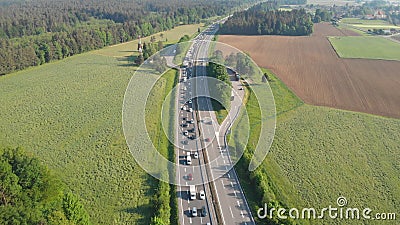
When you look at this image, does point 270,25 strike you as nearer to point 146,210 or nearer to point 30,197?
point 146,210

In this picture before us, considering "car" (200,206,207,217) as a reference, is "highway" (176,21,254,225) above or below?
above

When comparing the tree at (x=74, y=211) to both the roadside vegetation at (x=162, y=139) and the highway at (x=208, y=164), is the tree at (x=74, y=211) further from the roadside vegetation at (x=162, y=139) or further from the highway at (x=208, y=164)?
the highway at (x=208, y=164)

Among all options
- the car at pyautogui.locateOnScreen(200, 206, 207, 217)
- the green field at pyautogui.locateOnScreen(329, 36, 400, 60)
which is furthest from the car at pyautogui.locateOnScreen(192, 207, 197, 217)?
the green field at pyautogui.locateOnScreen(329, 36, 400, 60)

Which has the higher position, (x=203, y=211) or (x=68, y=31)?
(x=68, y=31)

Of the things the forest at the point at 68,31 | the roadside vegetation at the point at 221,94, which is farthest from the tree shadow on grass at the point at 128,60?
the roadside vegetation at the point at 221,94

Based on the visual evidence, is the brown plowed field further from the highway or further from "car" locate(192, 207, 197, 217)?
"car" locate(192, 207, 197, 217)

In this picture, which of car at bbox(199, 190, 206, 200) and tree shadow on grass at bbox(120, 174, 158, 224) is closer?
tree shadow on grass at bbox(120, 174, 158, 224)

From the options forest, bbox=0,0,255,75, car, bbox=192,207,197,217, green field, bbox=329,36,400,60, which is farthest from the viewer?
green field, bbox=329,36,400,60

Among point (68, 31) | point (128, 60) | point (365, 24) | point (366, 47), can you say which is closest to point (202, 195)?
point (128, 60)
